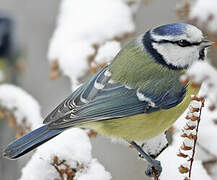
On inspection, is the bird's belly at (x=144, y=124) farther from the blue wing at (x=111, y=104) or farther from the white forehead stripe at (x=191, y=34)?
the white forehead stripe at (x=191, y=34)

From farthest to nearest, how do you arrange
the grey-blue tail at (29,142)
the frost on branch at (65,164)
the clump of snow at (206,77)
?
the grey-blue tail at (29,142) → the frost on branch at (65,164) → the clump of snow at (206,77)

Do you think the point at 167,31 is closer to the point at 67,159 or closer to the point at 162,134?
the point at 162,134

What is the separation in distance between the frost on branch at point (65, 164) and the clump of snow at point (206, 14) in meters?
1.04

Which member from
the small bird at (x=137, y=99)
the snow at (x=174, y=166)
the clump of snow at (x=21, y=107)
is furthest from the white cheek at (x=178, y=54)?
the clump of snow at (x=21, y=107)

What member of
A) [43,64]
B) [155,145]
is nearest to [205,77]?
[155,145]

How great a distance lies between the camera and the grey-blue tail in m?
2.25

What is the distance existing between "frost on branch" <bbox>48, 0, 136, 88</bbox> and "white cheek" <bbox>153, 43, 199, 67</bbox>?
0.32 m

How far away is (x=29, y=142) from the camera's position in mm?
2312

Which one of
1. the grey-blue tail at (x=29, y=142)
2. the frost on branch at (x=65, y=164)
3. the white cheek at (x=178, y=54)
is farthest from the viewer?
the white cheek at (x=178, y=54)

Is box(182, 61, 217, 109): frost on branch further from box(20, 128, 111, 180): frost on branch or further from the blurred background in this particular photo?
the blurred background

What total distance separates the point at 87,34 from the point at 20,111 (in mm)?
706

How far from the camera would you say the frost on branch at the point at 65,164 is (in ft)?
6.63

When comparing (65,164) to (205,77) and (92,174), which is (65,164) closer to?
(92,174)

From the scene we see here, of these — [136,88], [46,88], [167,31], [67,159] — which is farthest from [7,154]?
[46,88]
